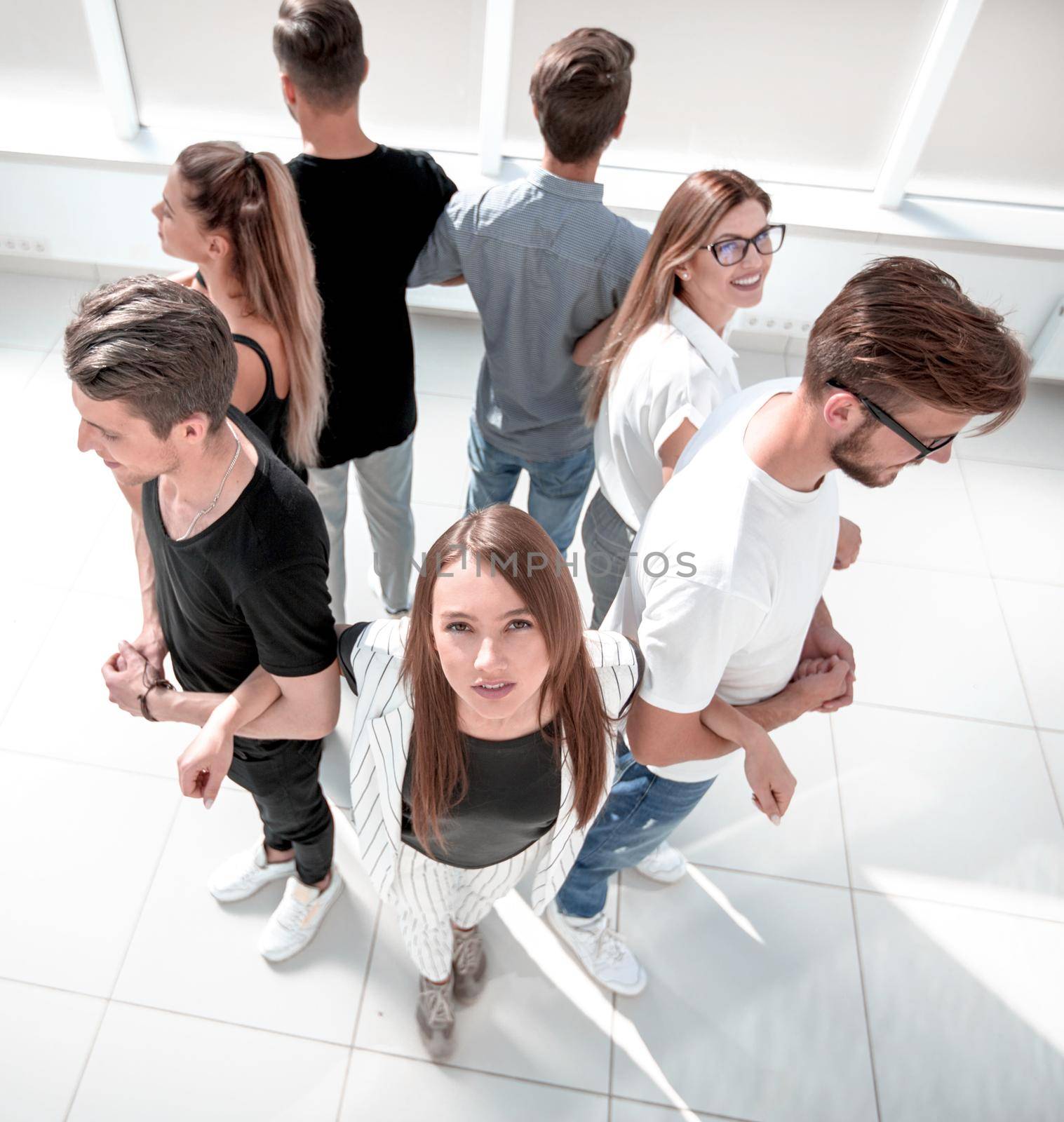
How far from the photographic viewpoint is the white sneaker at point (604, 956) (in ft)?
7.32

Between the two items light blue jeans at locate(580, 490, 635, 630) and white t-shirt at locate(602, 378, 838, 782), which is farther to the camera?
light blue jeans at locate(580, 490, 635, 630)

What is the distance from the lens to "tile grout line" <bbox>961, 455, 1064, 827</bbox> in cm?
274

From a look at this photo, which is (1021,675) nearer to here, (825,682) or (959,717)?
(959,717)

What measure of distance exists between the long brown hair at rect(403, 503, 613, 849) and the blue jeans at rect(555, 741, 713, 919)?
228 mm

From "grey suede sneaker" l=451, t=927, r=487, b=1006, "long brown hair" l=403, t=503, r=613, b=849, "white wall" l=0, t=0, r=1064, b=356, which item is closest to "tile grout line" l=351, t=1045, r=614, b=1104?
"grey suede sneaker" l=451, t=927, r=487, b=1006

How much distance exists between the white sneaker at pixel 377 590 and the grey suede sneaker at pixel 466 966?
41.5 inches

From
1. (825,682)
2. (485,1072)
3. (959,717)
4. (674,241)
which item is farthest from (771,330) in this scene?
(485,1072)

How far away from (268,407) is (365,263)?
513 mm

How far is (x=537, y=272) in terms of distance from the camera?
214 centimetres

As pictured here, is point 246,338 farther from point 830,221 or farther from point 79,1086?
point 830,221

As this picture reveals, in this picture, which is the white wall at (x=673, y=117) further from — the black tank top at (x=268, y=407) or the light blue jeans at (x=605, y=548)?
the black tank top at (x=268, y=407)

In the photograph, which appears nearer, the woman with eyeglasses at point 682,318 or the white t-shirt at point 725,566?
the white t-shirt at point 725,566

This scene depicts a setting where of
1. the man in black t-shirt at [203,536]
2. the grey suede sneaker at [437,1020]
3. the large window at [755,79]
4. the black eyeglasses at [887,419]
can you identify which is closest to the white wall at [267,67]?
the large window at [755,79]

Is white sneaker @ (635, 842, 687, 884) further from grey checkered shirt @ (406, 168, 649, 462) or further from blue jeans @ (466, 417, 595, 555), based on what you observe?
grey checkered shirt @ (406, 168, 649, 462)
